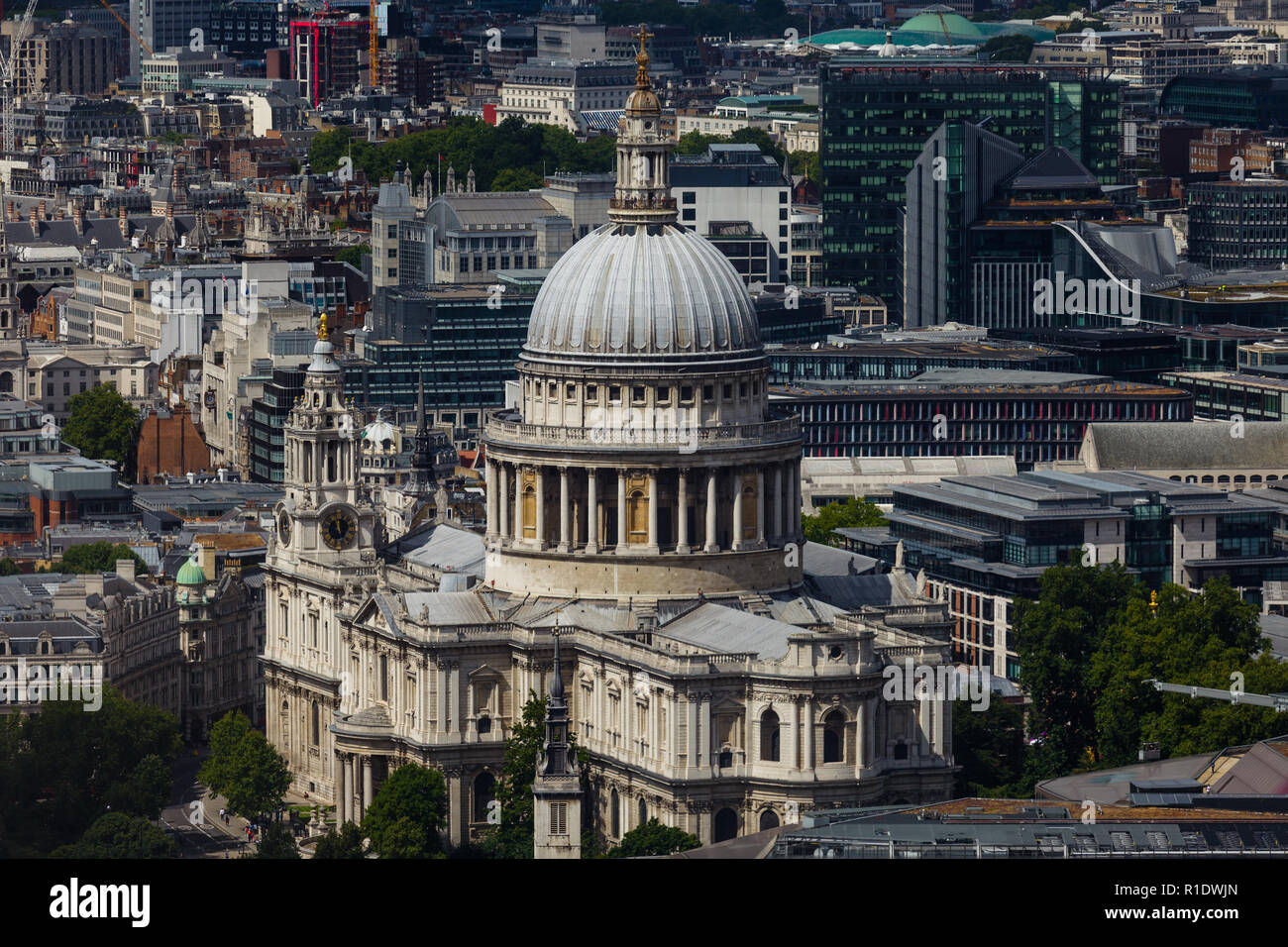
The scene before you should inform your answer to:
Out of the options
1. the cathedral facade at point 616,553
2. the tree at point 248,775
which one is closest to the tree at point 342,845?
the cathedral facade at point 616,553

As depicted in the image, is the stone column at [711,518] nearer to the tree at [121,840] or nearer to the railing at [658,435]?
the railing at [658,435]

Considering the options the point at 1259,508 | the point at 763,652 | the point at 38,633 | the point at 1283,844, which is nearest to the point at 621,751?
the point at 763,652

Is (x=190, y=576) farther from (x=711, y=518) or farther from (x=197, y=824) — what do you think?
(x=711, y=518)

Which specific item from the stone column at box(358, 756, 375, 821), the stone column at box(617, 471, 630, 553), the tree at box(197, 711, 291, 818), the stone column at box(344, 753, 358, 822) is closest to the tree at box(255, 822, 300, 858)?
the tree at box(197, 711, 291, 818)

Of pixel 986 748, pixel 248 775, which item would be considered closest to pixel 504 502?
pixel 248 775

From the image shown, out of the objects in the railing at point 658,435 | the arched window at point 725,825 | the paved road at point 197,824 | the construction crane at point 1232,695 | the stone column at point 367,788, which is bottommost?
the paved road at point 197,824

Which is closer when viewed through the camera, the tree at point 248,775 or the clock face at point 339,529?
the tree at point 248,775
